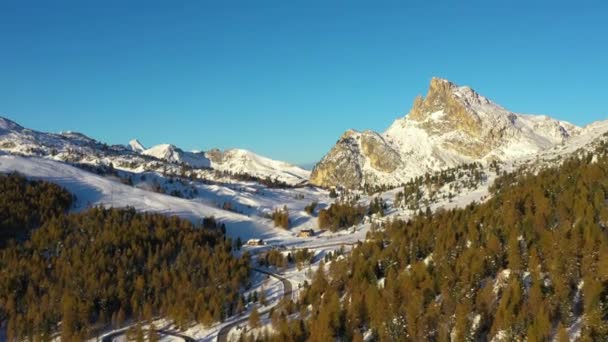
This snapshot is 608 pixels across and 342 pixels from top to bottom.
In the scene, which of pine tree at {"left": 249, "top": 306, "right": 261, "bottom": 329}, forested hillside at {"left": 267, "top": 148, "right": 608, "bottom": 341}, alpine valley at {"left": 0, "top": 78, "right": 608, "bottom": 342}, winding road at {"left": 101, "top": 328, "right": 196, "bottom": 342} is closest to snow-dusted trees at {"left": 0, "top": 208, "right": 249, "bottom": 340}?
alpine valley at {"left": 0, "top": 78, "right": 608, "bottom": 342}

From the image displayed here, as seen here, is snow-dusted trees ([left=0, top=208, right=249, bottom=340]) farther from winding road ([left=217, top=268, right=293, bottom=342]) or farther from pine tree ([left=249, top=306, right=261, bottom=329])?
pine tree ([left=249, top=306, right=261, bottom=329])

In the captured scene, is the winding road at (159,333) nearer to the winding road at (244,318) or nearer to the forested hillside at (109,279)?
the forested hillside at (109,279)

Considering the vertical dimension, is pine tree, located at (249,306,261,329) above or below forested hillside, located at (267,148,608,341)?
below

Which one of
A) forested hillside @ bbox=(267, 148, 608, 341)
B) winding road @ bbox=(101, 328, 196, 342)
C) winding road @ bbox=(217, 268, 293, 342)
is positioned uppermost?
forested hillside @ bbox=(267, 148, 608, 341)

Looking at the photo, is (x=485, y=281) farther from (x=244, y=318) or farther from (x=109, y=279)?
(x=109, y=279)

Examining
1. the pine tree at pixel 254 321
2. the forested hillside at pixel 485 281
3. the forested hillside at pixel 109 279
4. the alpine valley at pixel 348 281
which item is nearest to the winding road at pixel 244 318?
the alpine valley at pixel 348 281

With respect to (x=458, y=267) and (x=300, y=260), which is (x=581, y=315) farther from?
(x=300, y=260)
